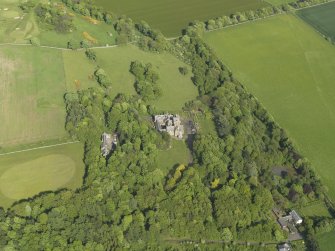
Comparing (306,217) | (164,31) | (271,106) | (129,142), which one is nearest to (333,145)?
(271,106)

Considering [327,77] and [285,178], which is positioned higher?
[327,77]

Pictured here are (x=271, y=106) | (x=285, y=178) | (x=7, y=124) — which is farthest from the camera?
(x=271, y=106)

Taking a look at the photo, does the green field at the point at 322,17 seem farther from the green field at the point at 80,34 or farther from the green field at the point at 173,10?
the green field at the point at 80,34

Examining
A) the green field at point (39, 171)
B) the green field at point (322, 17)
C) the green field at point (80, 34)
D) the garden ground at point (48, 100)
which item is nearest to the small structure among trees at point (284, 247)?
the garden ground at point (48, 100)

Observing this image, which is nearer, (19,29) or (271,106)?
(271,106)

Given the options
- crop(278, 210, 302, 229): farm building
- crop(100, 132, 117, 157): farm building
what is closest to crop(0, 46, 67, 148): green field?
crop(100, 132, 117, 157): farm building

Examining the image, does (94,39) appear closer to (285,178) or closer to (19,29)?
(19,29)
